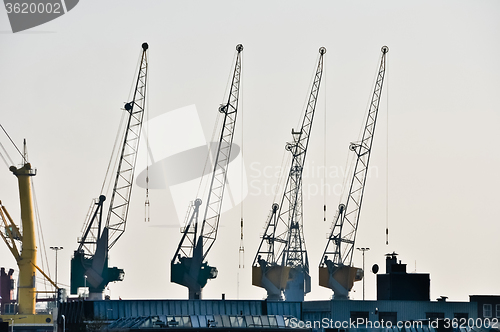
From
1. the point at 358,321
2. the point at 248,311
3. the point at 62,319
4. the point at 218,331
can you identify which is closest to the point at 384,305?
the point at 358,321

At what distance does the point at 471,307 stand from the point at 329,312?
17.5 metres

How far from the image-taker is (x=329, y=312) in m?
155

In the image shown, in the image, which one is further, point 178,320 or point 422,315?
point 422,315

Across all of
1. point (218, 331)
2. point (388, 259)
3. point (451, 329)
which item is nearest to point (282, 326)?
point (218, 331)

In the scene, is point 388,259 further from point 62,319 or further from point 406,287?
point 62,319

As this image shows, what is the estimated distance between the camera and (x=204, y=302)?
157000 millimetres

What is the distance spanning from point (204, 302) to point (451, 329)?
113 feet

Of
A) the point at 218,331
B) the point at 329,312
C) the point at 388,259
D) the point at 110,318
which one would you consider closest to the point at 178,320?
the point at 218,331

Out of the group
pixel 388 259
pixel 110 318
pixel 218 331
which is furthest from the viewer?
pixel 388 259

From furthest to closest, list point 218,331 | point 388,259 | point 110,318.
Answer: point 388,259
point 110,318
point 218,331

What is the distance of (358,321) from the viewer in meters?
153

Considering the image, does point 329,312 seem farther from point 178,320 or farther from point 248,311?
point 178,320

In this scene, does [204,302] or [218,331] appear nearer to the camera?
[218,331]

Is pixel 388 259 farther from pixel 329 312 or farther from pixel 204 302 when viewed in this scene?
pixel 204 302
